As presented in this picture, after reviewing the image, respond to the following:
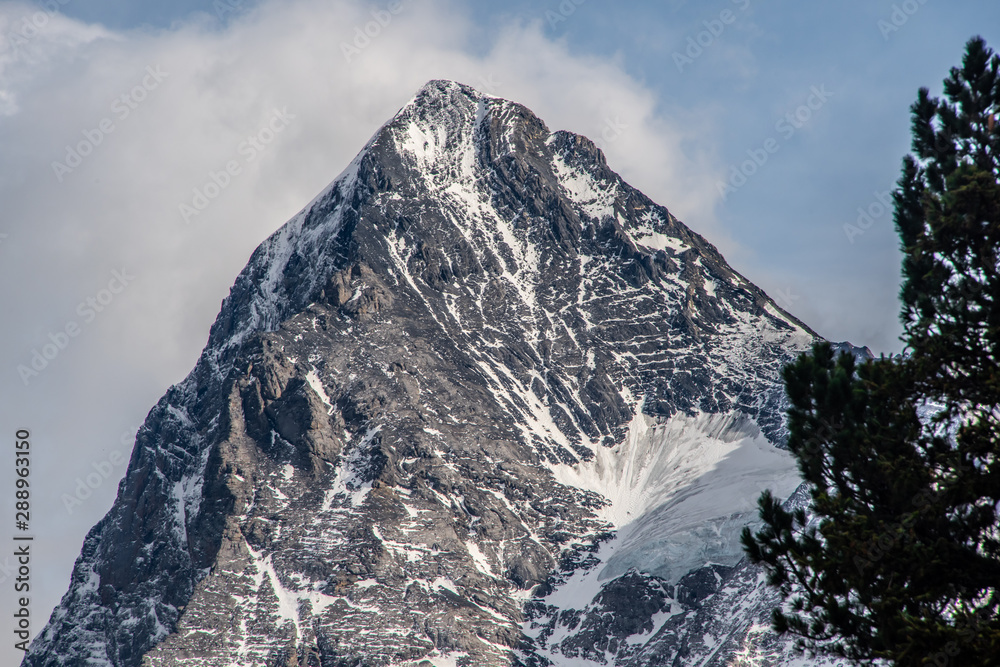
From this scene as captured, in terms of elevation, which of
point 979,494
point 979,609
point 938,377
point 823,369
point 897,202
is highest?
point 897,202

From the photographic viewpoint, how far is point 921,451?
29.5 meters

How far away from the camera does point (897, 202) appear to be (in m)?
32.5

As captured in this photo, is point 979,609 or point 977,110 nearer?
point 979,609

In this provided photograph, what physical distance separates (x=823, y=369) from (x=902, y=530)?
5.22 m

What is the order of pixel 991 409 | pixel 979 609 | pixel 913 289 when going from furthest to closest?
pixel 913 289, pixel 991 409, pixel 979 609

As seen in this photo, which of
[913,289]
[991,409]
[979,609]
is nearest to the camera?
[979,609]

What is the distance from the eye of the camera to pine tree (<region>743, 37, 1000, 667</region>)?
27.8 m

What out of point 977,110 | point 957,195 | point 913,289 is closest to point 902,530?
point 913,289

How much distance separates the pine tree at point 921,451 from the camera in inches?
1096

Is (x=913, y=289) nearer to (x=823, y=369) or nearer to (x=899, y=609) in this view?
(x=823, y=369)

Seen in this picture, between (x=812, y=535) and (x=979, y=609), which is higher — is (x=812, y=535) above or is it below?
above

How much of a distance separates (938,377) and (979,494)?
315cm

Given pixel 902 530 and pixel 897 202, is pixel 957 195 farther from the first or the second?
pixel 902 530

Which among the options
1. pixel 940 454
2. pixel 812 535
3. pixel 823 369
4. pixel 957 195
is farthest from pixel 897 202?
pixel 812 535
